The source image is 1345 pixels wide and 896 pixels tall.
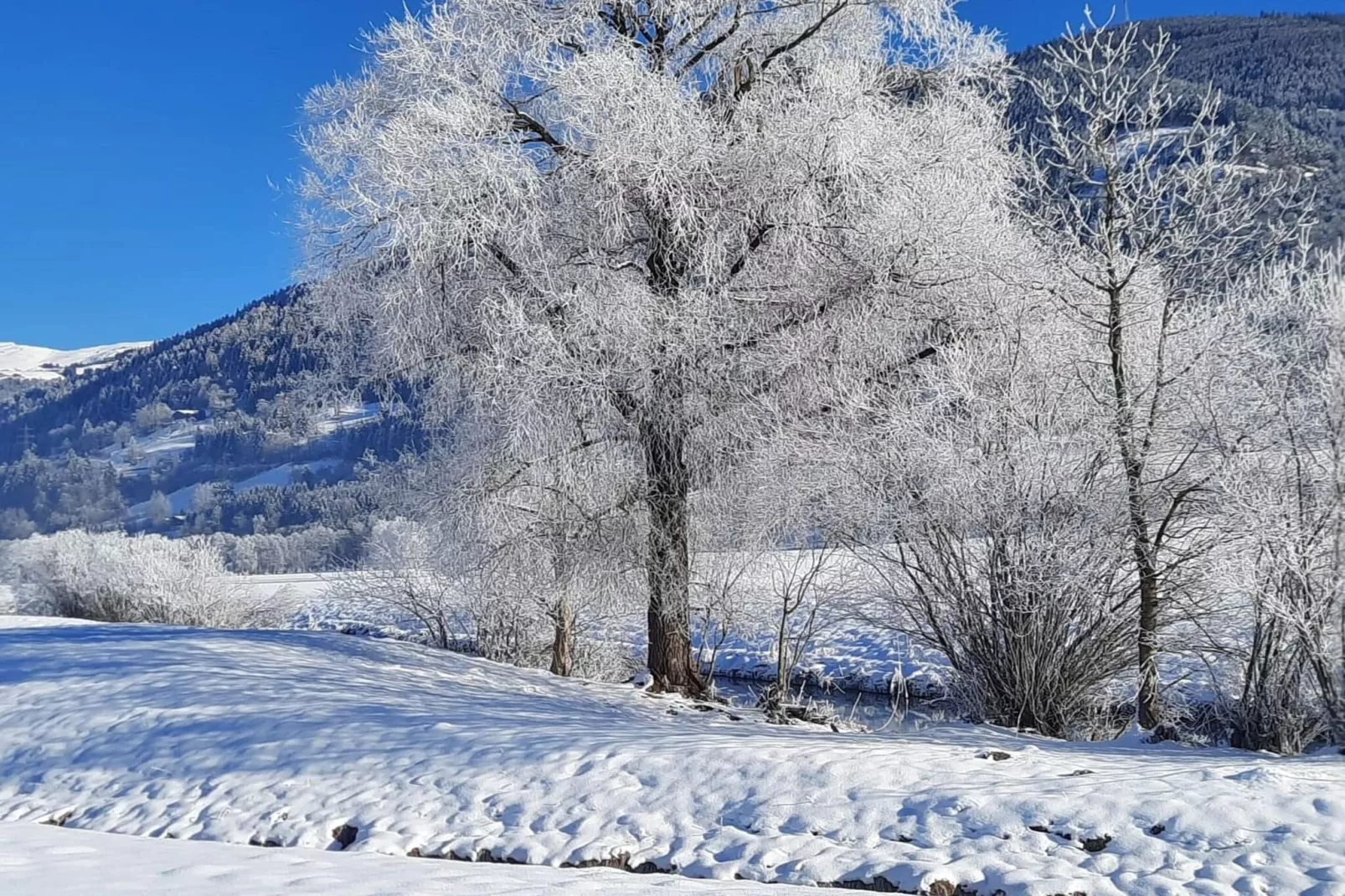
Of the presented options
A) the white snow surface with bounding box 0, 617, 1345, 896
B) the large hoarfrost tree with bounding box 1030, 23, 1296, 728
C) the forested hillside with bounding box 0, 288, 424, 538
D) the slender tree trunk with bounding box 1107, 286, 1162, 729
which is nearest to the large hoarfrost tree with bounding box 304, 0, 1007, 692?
the large hoarfrost tree with bounding box 1030, 23, 1296, 728

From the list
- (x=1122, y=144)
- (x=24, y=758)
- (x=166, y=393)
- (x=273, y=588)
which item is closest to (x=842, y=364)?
(x=1122, y=144)

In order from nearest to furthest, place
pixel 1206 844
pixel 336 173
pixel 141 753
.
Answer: pixel 1206 844
pixel 141 753
pixel 336 173

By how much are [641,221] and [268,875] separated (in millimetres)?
7112

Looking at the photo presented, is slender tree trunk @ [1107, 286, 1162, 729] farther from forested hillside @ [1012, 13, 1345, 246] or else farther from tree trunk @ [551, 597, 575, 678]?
forested hillside @ [1012, 13, 1345, 246]

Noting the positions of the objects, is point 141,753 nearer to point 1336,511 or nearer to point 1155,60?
point 1336,511

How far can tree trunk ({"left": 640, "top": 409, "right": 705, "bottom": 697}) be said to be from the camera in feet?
34.2

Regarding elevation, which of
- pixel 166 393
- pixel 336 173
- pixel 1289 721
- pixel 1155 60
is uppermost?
pixel 166 393

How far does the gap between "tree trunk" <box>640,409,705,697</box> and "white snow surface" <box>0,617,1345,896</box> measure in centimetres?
192

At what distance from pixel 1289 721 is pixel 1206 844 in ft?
12.4

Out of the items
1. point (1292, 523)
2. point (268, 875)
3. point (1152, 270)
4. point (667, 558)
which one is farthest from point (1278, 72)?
point (268, 875)

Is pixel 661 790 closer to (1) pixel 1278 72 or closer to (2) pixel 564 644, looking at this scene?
(2) pixel 564 644

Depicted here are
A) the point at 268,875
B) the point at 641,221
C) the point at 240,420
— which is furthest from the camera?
the point at 240,420

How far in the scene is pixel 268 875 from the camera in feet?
16.4

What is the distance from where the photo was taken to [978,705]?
952cm
